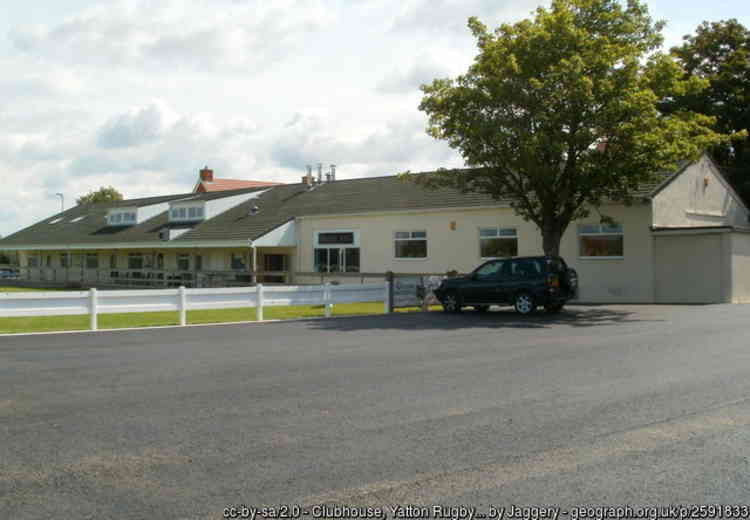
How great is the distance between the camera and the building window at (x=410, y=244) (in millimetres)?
36438

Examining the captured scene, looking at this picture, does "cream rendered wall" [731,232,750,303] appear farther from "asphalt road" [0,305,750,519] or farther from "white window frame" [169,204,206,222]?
"white window frame" [169,204,206,222]

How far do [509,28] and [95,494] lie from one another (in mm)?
23024

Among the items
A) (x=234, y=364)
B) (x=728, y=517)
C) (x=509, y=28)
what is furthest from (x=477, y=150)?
(x=728, y=517)

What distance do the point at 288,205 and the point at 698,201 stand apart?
21339 mm

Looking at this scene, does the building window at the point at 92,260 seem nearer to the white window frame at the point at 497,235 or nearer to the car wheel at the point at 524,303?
the white window frame at the point at 497,235

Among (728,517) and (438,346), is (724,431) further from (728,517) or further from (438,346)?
(438,346)

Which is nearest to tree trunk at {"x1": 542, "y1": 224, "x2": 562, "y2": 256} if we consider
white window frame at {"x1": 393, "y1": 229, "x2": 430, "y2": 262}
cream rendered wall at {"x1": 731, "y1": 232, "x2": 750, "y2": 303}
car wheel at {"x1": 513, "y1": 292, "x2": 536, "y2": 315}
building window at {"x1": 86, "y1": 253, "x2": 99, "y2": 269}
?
car wheel at {"x1": 513, "y1": 292, "x2": 536, "y2": 315}

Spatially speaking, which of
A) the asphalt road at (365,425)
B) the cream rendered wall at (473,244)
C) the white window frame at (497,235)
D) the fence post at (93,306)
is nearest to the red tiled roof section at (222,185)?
the cream rendered wall at (473,244)

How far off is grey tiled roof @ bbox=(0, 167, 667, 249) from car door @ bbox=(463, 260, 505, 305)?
9.12 meters

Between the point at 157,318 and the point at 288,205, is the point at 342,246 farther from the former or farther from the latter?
the point at 157,318

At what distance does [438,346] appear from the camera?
14.3m

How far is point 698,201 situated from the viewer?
32.7 metres

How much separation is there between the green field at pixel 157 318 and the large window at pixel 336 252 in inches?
466

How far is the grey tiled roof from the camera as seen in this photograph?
3709cm
